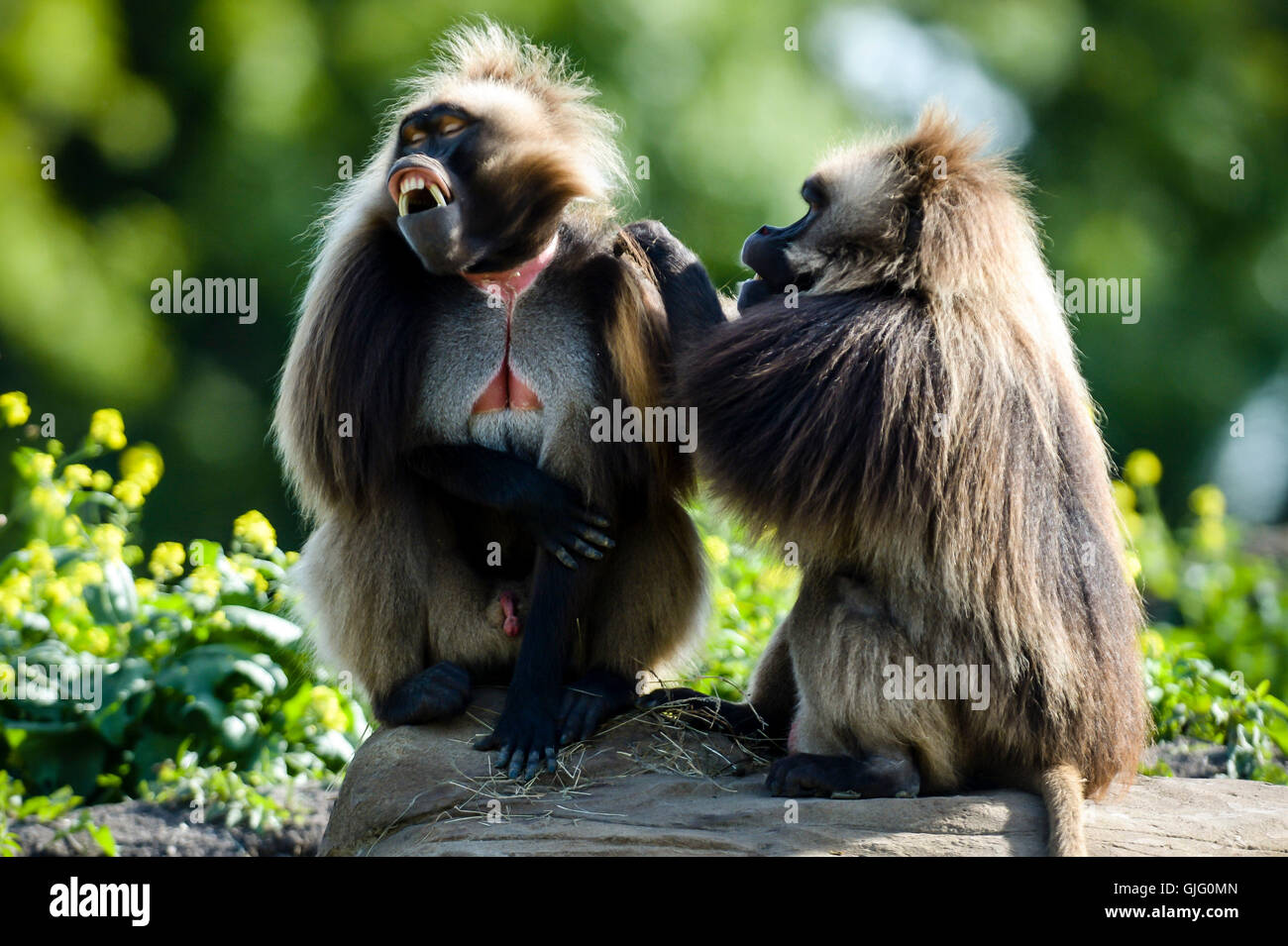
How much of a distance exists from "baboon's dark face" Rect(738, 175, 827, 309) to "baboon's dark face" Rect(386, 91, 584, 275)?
2.38 feet

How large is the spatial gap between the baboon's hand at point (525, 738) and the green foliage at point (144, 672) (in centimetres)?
109

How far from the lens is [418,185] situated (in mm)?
5039

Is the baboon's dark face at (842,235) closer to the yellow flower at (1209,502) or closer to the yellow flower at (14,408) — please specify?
the yellow flower at (14,408)

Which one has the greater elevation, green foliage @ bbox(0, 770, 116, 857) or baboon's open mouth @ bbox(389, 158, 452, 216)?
baboon's open mouth @ bbox(389, 158, 452, 216)

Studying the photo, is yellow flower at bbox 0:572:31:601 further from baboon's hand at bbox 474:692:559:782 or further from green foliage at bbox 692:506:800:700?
green foliage at bbox 692:506:800:700

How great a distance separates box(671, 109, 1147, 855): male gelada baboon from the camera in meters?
4.52

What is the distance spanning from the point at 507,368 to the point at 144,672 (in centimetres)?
215

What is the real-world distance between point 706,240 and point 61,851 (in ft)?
19.9

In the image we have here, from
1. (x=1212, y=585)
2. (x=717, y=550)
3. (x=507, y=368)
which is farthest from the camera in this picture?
(x=1212, y=585)

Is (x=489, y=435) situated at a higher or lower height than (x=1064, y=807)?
higher

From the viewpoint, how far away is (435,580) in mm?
5301

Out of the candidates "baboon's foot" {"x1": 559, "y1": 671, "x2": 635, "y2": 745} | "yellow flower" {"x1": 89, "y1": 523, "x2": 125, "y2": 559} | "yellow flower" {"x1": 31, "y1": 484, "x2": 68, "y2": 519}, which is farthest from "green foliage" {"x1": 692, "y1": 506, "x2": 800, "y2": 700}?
"yellow flower" {"x1": 31, "y1": 484, "x2": 68, "y2": 519}

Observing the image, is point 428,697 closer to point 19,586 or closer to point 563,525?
point 563,525

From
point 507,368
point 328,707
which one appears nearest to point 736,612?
point 328,707
